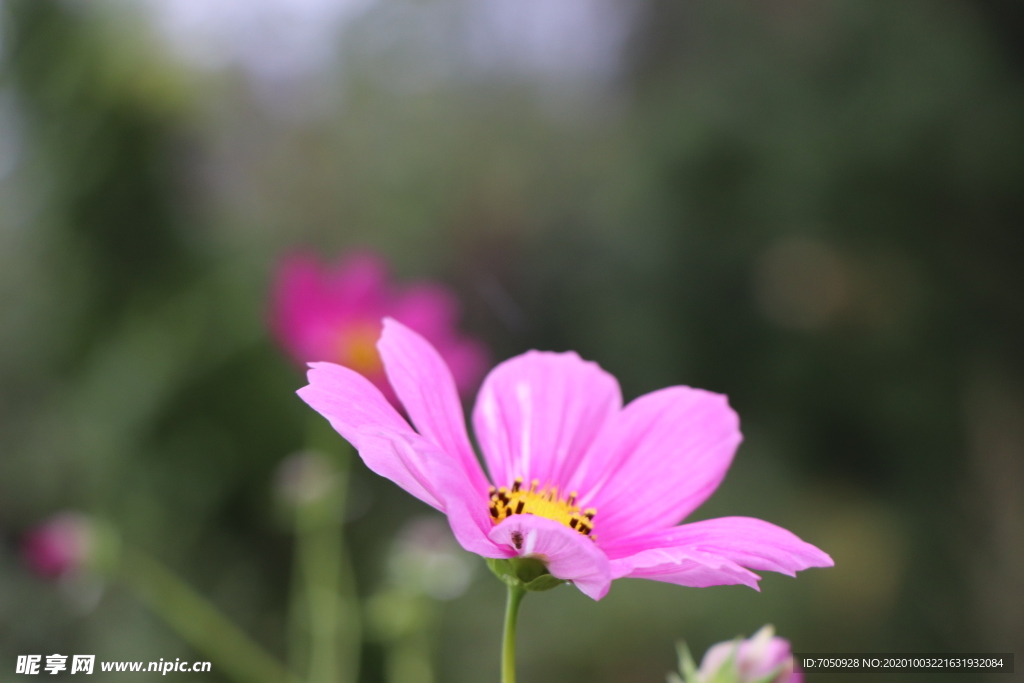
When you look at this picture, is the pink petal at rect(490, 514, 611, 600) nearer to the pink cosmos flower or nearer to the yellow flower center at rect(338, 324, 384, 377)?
the pink cosmos flower

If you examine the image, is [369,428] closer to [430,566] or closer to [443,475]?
[443,475]

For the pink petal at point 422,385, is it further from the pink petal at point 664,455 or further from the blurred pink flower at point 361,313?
the blurred pink flower at point 361,313

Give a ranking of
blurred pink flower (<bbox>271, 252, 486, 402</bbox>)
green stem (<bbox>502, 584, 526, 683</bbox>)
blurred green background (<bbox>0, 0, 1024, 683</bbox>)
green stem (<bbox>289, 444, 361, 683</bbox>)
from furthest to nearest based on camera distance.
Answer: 1. blurred green background (<bbox>0, 0, 1024, 683</bbox>)
2. blurred pink flower (<bbox>271, 252, 486, 402</bbox>)
3. green stem (<bbox>289, 444, 361, 683</bbox>)
4. green stem (<bbox>502, 584, 526, 683</bbox>)

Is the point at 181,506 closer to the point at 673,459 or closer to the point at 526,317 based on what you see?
the point at 673,459

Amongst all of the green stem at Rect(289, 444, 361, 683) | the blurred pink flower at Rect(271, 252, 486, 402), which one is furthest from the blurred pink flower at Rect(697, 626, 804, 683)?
the blurred pink flower at Rect(271, 252, 486, 402)

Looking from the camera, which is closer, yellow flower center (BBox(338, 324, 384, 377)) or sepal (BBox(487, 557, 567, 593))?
sepal (BBox(487, 557, 567, 593))

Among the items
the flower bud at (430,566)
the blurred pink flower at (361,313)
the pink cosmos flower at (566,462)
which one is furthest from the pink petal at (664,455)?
the blurred pink flower at (361,313)
